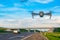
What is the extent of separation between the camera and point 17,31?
345 feet
